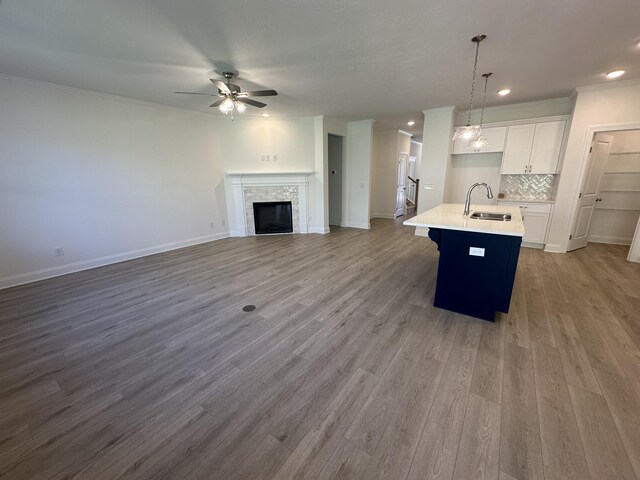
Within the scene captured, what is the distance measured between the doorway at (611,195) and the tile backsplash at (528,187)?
0.55m

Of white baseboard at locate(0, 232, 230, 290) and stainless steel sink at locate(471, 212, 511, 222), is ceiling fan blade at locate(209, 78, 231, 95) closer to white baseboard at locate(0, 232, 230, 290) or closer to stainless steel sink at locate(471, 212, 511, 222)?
white baseboard at locate(0, 232, 230, 290)

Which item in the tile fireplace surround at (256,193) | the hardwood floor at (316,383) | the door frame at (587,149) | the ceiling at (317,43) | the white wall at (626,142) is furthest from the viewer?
the tile fireplace surround at (256,193)

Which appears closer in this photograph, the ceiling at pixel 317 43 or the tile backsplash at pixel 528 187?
the ceiling at pixel 317 43

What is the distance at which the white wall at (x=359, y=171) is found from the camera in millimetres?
6172

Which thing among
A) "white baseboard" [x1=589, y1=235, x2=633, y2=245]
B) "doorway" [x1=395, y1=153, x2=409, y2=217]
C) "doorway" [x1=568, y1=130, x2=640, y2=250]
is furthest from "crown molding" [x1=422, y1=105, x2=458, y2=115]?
"white baseboard" [x1=589, y1=235, x2=633, y2=245]

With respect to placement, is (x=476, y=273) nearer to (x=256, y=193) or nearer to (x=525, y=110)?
(x=525, y=110)

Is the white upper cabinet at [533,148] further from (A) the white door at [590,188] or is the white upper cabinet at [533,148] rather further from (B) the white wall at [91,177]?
(B) the white wall at [91,177]

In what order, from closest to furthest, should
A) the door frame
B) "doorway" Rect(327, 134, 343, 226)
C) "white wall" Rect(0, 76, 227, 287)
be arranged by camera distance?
"white wall" Rect(0, 76, 227, 287) < the door frame < "doorway" Rect(327, 134, 343, 226)

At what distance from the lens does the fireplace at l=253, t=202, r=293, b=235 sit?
6.06 metres

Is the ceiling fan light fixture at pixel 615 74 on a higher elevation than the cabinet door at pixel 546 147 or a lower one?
higher

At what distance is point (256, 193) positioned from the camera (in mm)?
5855

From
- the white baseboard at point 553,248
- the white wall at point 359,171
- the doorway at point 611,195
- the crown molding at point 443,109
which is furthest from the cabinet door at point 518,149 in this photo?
the white wall at point 359,171

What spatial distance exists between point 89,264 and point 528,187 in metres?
8.02

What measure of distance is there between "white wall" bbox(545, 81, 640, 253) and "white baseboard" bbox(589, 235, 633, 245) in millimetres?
1291
